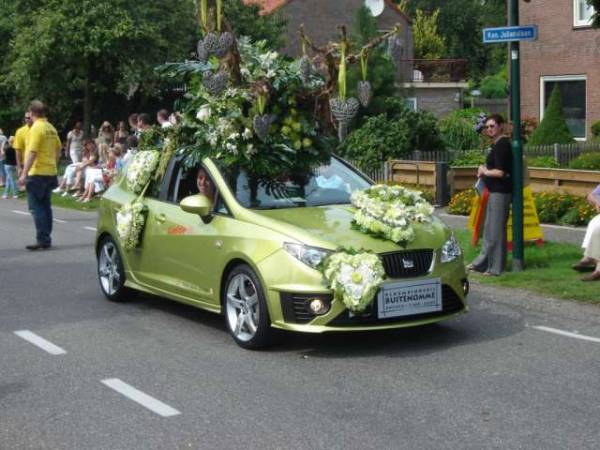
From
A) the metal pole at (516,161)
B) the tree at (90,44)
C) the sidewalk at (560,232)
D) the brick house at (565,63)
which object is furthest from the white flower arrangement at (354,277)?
the tree at (90,44)

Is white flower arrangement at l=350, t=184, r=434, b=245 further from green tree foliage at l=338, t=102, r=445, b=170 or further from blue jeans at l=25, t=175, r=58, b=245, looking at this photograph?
green tree foliage at l=338, t=102, r=445, b=170

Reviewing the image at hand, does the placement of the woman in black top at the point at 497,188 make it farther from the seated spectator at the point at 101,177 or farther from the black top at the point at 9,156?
the black top at the point at 9,156

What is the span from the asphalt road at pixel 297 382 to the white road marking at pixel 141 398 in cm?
1

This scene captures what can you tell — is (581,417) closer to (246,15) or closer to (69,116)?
(69,116)

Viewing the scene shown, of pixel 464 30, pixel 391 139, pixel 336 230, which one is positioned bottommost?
pixel 336 230

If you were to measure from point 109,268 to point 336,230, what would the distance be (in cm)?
350

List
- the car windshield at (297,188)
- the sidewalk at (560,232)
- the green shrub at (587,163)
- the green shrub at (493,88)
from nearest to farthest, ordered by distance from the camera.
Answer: the car windshield at (297,188) < the sidewalk at (560,232) < the green shrub at (587,163) < the green shrub at (493,88)

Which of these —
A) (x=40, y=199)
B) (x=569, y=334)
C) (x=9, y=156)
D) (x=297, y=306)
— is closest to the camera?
(x=297, y=306)

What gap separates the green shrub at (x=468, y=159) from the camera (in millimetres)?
22109

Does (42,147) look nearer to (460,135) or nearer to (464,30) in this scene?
(460,135)

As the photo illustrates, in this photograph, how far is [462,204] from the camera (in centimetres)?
1859

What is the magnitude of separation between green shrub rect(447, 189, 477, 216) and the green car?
885cm

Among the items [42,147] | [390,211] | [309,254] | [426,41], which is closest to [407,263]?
[390,211]

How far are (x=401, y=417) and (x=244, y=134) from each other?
12.0 ft
